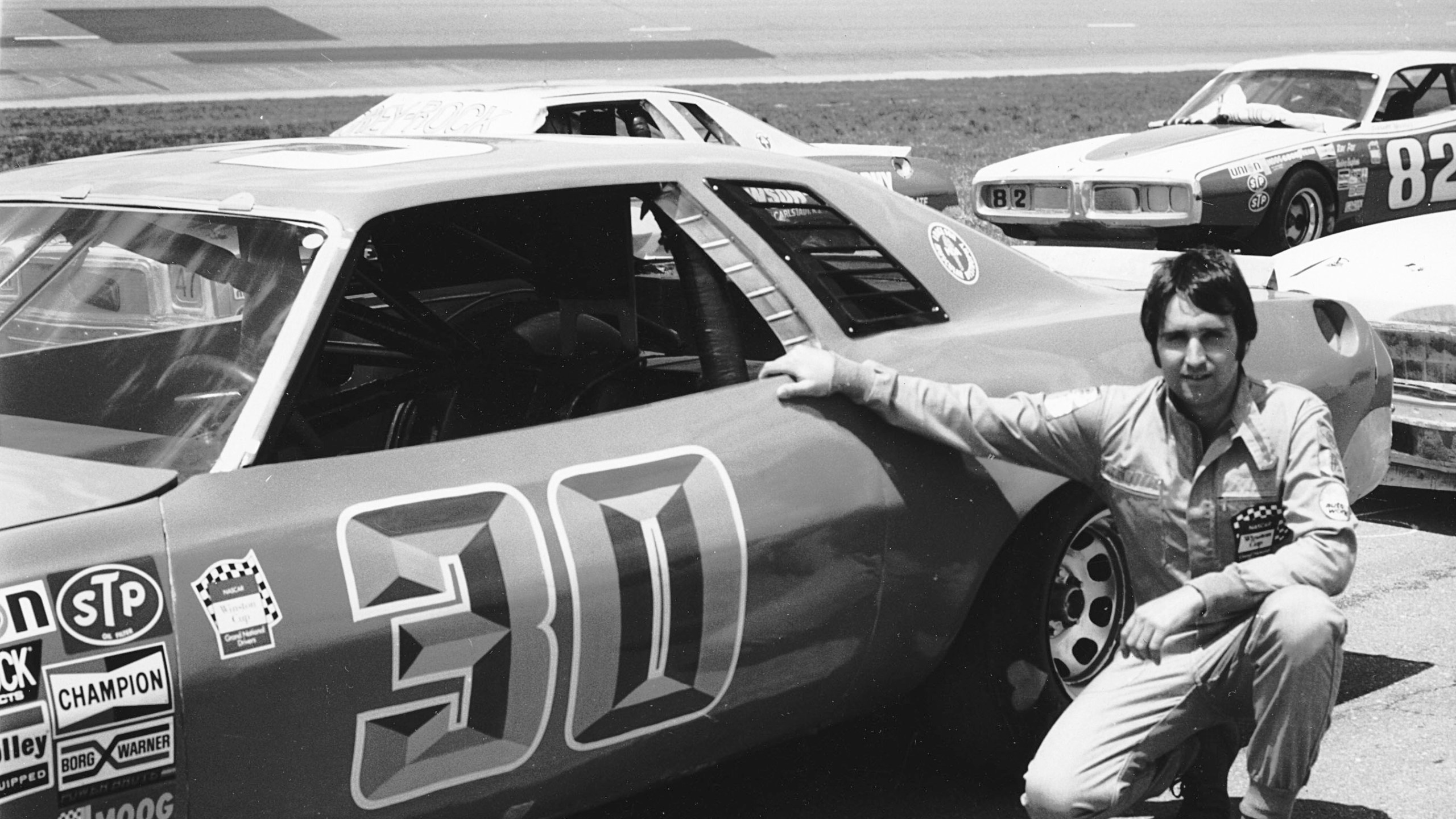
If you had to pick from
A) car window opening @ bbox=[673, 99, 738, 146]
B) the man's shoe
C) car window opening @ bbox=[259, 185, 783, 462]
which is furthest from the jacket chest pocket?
car window opening @ bbox=[673, 99, 738, 146]

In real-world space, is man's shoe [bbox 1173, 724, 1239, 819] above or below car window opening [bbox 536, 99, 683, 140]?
below

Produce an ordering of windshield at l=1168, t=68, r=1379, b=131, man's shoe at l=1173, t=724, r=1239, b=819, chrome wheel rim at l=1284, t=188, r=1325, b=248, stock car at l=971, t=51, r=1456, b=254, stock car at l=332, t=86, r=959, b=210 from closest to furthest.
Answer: man's shoe at l=1173, t=724, r=1239, b=819, stock car at l=332, t=86, r=959, b=210, stock car at l=971, t=51, r=1456, b=254, chrome wheel rim at l=1284, t=188, r=1325, b=248, windshield at l=1168, t=68, r=1379, b=131

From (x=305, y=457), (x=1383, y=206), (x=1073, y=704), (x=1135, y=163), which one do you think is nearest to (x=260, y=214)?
(x=305, y=457)

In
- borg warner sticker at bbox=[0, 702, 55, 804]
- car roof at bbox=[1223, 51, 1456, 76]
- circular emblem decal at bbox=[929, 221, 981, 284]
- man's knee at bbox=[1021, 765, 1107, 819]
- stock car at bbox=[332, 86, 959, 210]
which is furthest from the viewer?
car roof at bbox=[1223, 51, 1456, 76]

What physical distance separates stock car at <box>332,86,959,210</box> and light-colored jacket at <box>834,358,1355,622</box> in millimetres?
6034

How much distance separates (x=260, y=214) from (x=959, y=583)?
1.54 meters

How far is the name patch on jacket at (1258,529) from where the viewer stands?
3.19 metres

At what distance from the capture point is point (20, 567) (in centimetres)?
235

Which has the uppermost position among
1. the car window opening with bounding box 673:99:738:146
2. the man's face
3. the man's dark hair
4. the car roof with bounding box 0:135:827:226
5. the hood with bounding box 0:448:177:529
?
the car roof with bounding box 0:135:827:226

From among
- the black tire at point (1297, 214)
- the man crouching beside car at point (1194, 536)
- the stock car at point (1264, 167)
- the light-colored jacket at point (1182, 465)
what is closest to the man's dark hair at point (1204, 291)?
the man crouching beside car at point (1194, 536)

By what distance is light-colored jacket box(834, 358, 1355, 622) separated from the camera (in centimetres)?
310

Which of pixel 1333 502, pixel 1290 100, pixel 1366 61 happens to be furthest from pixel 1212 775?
pixel 1366 61

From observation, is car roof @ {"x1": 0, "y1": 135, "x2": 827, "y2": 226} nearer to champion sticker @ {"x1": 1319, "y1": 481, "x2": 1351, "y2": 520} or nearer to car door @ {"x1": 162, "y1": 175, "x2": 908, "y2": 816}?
car door @ {"x1": 162, "y1": 175, "x2": 908, "y2": 816}

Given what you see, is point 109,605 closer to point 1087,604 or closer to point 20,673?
point 20,673
